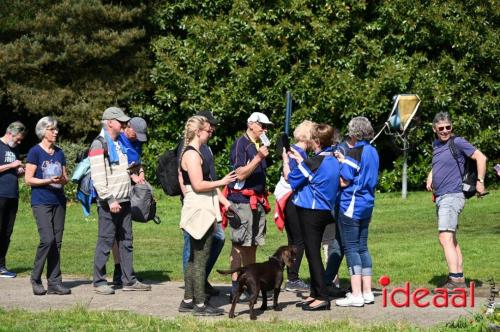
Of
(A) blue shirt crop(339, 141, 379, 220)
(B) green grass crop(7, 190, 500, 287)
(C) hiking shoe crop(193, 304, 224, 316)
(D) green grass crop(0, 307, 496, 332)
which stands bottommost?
(D) green grass crop(0, 307, 496, 332)

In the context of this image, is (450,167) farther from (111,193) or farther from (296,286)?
(111,193)

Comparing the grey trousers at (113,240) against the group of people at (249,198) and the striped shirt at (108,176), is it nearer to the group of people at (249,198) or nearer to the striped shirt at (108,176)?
the group of people at (249,198)

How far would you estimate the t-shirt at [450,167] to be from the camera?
10906 mm

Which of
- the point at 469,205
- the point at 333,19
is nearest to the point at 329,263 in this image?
the point at 469,205

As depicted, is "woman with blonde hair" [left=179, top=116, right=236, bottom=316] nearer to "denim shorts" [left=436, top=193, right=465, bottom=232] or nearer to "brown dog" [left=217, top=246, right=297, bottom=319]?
"brown dog" [left=217, top=246, right=297, bottom=319]

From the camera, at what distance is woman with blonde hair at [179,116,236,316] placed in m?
9.48

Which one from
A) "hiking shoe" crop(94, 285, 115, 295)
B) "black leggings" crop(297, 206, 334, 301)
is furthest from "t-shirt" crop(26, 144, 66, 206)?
"black leggings" crop(297, 206, 334, 301)

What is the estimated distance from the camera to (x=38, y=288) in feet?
36.2

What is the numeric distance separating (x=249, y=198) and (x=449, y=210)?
2.23m

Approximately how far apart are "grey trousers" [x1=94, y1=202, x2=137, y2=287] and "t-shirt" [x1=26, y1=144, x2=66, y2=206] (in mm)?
507

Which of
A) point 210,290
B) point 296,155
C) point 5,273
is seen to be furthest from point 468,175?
point 5,273

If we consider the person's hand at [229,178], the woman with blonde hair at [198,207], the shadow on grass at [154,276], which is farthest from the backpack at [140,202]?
the person's hand at [229,178]

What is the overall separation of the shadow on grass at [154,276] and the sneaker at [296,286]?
5.97 ft

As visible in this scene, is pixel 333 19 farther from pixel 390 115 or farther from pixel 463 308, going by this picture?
pixel 463 308
